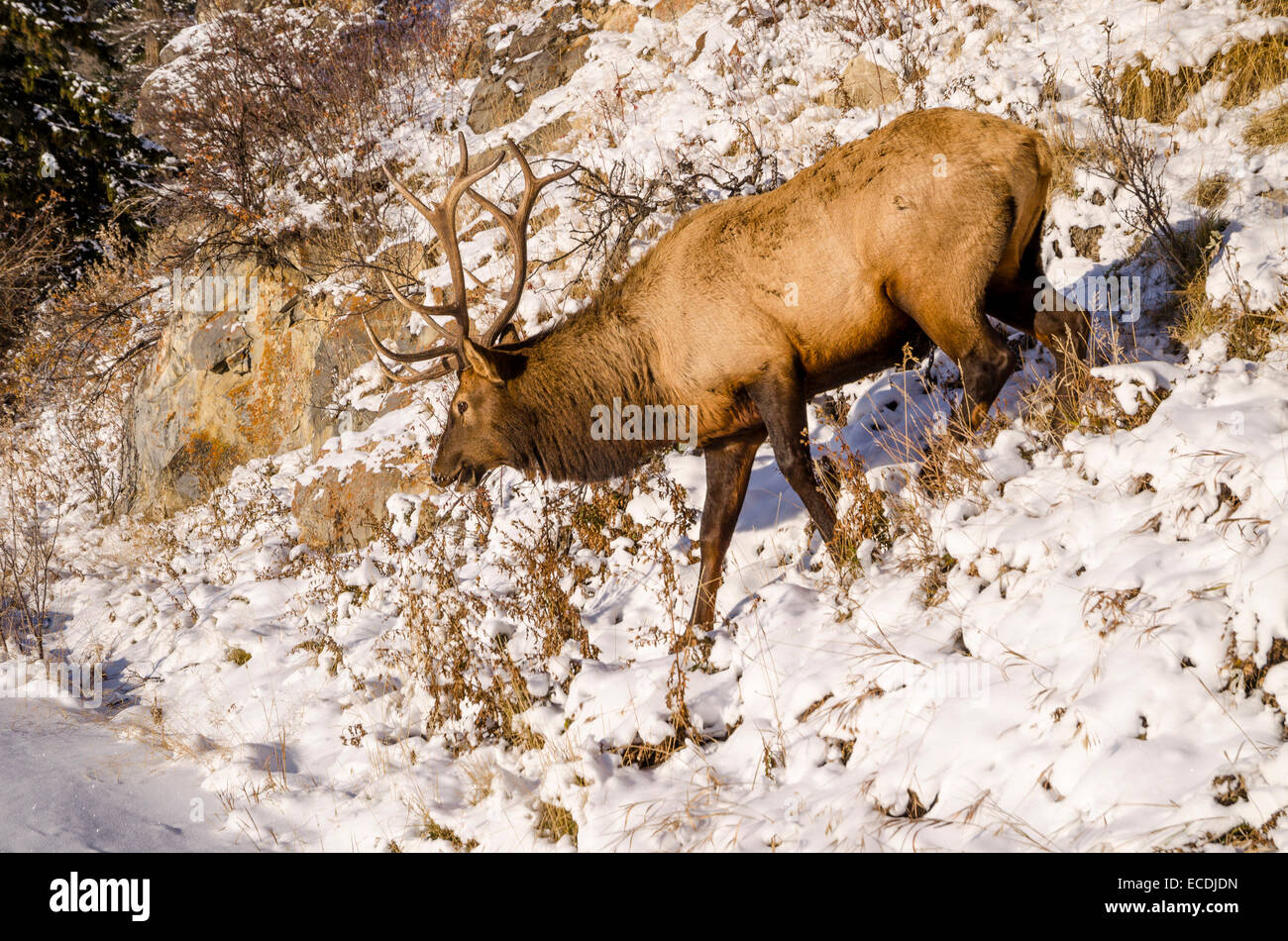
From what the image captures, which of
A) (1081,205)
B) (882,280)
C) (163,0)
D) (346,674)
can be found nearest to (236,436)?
(346,674)

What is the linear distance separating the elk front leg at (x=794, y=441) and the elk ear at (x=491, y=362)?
1.77m

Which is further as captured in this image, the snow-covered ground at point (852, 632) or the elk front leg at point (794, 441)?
the elk front leg at point (794, 441)

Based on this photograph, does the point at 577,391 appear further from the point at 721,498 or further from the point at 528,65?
the point at 528,65

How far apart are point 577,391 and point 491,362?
Result: 0.61 metres

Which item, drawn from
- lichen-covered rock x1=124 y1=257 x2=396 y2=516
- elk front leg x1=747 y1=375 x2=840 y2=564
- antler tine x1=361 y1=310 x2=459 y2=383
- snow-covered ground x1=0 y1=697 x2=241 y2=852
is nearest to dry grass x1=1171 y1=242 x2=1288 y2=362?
elk front leg x1=747 y1=375 x2=840 y2=564

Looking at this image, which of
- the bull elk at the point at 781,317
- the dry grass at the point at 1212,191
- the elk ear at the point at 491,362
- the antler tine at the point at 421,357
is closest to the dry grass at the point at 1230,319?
the dry grass at the point at 1212,191

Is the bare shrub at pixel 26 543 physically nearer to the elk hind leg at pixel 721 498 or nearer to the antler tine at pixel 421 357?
the antler tine at pixel 421 357

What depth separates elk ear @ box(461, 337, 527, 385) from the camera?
17.9 ft

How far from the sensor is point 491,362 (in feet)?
18.2

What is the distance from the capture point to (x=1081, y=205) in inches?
253

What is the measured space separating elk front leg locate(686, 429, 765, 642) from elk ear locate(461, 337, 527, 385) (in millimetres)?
1470

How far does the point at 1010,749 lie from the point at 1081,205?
5.15m

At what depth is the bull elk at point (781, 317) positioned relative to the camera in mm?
4508

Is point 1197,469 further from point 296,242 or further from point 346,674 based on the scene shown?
point 296,242
